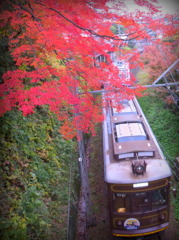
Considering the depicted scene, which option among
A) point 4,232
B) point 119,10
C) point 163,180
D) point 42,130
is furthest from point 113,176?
point 119,10

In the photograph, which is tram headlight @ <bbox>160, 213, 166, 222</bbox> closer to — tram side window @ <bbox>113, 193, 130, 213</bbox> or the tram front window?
the tram front window

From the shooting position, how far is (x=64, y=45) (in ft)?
25.0

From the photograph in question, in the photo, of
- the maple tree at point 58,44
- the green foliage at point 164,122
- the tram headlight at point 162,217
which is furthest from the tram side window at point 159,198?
the maple tree at point 58,44

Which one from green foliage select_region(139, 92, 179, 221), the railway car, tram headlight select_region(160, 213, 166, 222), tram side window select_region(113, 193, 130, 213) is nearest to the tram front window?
the railway car

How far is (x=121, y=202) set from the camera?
626 centimetres

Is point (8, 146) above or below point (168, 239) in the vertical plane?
above

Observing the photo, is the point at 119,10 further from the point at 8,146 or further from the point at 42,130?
the point at 8,146

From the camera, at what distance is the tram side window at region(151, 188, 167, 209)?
6.21m

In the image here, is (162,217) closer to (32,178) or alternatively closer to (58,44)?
(32,178)

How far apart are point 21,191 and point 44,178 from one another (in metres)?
1.34

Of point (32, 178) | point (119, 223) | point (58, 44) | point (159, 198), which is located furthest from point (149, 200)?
point (58, 44)

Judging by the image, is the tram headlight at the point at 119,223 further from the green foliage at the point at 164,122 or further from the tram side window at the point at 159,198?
the green foliage at the point at 164,122

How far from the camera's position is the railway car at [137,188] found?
6.00m

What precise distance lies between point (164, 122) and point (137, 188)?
9.08 m
